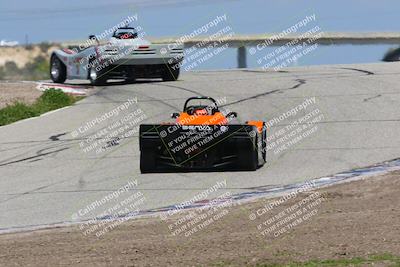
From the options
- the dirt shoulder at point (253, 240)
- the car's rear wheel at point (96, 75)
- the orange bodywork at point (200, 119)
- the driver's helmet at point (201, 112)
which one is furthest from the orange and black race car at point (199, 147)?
the car's rear wheel at point (96, 75)

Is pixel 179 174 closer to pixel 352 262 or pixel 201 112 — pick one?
pixel 201 112

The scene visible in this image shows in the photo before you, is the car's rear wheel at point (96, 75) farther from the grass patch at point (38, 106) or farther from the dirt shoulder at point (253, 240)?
the dirt shoulder at point (253, 240)

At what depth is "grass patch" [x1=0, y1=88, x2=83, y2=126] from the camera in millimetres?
21609

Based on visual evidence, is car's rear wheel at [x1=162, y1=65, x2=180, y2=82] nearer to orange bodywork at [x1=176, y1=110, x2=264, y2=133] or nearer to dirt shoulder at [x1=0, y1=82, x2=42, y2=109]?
dirt shoulder at [x1=0, y1=82, x2=42, y2=109]

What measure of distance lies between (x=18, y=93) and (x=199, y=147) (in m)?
13.9

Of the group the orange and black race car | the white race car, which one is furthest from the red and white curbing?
the orange and black race car

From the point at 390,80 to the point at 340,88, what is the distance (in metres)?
1.84

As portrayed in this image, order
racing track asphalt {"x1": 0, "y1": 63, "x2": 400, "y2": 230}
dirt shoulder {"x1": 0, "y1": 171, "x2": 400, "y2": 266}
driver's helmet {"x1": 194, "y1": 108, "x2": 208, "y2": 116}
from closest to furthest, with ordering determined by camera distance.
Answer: dirt shoulder {"x1": 0, "y1": 171, "x2": 400, "y2": 266}, racing track asphalt {"x1": 0, "y1": 63, "x2": 400, "y2": 230}, driver's helmet {"x1": 194, "y1": 108, "x2": 208, "y2": 116}

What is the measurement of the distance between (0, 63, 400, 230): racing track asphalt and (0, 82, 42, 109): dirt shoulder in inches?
80.1

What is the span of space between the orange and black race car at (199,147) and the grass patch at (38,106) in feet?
26.7

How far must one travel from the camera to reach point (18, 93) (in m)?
26.6

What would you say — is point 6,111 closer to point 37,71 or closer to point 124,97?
point 124,97

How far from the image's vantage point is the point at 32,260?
8.47 m

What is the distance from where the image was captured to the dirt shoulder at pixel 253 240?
7906mm
